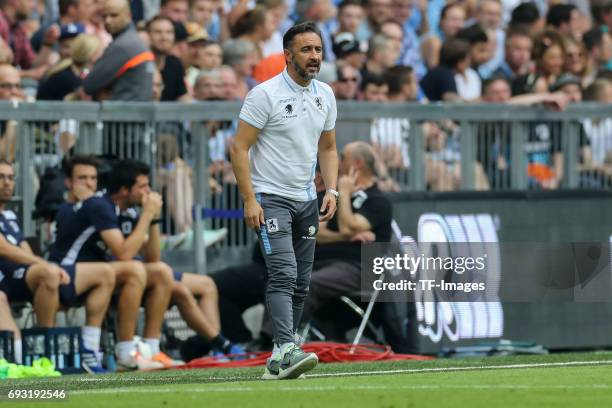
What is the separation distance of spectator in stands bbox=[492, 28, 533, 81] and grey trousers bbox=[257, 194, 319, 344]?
9.26m

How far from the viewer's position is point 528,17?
21.6m

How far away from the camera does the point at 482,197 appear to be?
634 inches

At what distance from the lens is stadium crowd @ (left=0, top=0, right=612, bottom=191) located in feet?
54.1

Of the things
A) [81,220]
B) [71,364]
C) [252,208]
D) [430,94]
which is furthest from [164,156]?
[252,208]

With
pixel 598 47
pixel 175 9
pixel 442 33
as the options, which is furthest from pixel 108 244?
pixel 598 47

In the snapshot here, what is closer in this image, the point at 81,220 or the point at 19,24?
the point at 81,220

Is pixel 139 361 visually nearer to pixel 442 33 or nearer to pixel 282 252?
pixel 282 252

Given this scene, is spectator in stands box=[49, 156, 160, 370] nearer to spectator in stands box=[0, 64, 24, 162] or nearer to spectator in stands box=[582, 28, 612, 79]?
spectator in stands box=[0, 64, 24, 162]

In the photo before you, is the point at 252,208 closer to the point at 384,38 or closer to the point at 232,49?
the point at 232,49

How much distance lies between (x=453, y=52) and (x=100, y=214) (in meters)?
5.74

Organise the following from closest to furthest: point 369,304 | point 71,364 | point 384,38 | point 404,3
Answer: point 71,364 → point 369,304 → point 384,38 → point 404,3

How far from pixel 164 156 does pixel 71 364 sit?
8.60ft

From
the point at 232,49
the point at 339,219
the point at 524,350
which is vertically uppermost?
the point at 232,49

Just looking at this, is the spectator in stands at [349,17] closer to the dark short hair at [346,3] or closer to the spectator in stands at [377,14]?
the dark short hair at [346,3]
